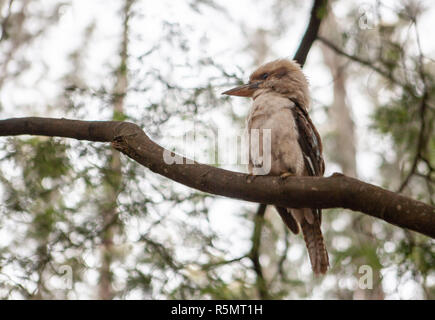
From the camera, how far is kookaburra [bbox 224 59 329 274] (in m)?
3.49

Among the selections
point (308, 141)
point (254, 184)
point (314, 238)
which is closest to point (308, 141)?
point (308, 141)

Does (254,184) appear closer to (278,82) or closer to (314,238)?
(314,238)

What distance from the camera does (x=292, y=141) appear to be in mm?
3494

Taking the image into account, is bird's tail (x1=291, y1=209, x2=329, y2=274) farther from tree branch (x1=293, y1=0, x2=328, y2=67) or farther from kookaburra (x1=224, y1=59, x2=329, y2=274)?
tree branch (x1=293, y1=0, x2=328, y2=67)

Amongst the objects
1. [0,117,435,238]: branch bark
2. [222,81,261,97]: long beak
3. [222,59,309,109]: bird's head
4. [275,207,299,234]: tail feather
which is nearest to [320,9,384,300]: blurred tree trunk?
[222,59,309,109]: bird's head

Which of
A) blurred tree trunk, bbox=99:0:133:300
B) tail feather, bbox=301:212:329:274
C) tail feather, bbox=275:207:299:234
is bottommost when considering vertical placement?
tail feather, bbox=301:212:329:274

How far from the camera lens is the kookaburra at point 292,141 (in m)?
3.49

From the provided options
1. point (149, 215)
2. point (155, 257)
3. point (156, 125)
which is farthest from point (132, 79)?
point (155, 257)

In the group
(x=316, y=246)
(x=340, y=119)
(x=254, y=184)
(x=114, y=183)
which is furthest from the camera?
(x=340, y=119)

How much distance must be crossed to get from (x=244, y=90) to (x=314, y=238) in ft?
4.48

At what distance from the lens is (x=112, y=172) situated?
13.7ft

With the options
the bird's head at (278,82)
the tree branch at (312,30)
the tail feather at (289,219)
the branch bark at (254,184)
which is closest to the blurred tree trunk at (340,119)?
the tree branch at (312,30)

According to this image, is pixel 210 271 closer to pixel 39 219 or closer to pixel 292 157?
pixel 292 157

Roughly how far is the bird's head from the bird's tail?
89 cm
